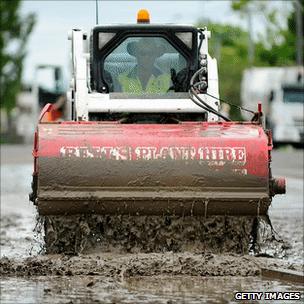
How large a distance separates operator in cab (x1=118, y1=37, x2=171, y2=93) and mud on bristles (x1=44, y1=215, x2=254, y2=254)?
2030mm

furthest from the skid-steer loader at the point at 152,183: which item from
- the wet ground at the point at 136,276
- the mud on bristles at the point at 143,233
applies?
the wet ground at the point at 136,276

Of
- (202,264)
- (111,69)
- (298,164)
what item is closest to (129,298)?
(202,264)

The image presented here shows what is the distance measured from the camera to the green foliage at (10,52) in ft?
214

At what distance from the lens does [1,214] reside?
712 inches

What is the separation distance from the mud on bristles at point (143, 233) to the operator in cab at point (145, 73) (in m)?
2.03

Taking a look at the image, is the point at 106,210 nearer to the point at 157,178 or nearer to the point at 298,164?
the point at 157,178

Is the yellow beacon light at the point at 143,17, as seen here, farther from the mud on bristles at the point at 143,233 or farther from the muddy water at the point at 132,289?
the muddy water at the point at 132,289

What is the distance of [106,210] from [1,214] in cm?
669

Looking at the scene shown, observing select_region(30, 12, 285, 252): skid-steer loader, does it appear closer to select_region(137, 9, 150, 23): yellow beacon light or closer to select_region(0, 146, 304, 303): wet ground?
select_region(0, 146, 304, 303): wet ground

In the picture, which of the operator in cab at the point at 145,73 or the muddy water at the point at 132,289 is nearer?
the muddy water at the point at 132,289

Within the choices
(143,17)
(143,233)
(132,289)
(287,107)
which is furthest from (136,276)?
(287,107)

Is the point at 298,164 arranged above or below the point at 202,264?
below

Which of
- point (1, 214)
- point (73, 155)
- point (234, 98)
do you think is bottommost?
point (234, 98)

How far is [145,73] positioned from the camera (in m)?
13.7
